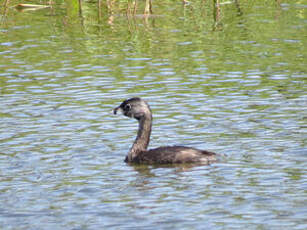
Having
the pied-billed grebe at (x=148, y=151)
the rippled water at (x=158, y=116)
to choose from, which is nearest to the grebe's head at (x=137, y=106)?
the pied-billed grebe at (x=148, y=151)

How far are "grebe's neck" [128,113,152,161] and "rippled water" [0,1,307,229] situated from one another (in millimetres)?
353

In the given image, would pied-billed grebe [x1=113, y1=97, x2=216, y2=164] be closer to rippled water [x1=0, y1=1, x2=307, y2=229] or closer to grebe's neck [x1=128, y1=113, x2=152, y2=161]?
grebe's neck [x1=128, y1=113, x2=152, y2=161]

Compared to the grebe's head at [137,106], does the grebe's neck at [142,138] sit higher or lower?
lower

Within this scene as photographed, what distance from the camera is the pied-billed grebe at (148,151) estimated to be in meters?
15.2

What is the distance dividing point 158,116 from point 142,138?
8.94ft

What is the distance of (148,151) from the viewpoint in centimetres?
1609

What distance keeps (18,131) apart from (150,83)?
5.41m

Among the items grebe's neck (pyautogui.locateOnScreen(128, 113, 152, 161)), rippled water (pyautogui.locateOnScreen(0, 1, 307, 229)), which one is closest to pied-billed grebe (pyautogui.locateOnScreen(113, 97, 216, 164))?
grebe's neck (pyautogui.locateOnScreen(128, 113, 152, 161))

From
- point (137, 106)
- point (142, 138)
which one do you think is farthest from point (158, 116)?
point (142, 138)

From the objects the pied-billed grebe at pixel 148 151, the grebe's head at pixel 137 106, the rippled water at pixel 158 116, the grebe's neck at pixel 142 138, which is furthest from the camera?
the grebe's head at pixel 137 106

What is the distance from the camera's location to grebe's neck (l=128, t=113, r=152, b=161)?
16141 millimetres

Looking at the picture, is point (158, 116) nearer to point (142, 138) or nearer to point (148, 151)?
point (142, 138)

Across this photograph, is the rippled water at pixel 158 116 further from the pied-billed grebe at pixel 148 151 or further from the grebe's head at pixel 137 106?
the grebe's head at pixel 137 106

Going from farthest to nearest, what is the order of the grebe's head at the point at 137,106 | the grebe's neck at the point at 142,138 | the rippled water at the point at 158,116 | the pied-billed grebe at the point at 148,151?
the grebe's head at the point at 137,106
the grebe's neck at the point at 142,138
the pied-billed grebe at the point at 148,151
the rippled water at the point at 158,116
